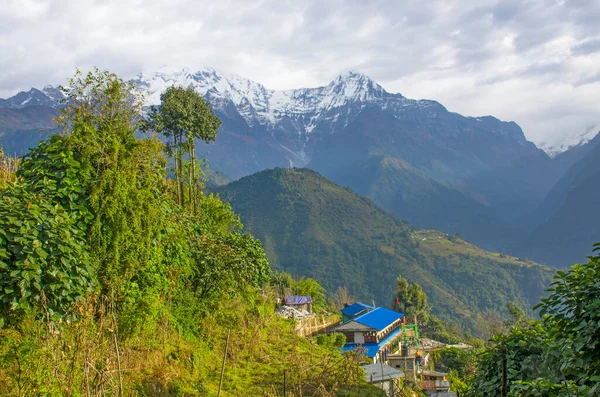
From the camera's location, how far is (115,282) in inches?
300

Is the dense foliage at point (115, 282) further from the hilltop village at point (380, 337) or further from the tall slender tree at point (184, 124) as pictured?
the hilltop village at point (380, 337)

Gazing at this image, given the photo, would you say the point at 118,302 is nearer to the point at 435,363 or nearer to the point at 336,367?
the point at 336,367

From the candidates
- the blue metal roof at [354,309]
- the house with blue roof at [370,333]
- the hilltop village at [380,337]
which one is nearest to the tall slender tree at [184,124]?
the hilltop village at [380,337]

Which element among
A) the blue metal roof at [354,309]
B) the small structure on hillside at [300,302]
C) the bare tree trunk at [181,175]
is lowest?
the blue metal roof at [354,309]

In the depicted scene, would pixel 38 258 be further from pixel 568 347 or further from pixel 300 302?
pixel 300 302

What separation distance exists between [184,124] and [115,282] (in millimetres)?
9934

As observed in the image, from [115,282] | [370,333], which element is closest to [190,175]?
[115,282]

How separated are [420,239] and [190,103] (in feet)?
425

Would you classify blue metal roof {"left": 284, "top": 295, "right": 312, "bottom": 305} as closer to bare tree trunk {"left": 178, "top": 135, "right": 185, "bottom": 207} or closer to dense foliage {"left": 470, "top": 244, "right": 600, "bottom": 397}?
bare tree trunk {"left": 178, "top": 135, "right": 185, "bottom": 207}

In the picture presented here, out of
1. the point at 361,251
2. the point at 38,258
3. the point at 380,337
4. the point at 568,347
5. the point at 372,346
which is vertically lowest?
the point at 372,346

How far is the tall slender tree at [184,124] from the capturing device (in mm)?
16359

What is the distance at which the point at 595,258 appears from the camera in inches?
200

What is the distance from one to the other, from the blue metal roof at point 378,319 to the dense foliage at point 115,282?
22.2m

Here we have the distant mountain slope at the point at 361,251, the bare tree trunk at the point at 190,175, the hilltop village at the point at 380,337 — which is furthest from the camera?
the distant mountain slope at the point at 361,251
